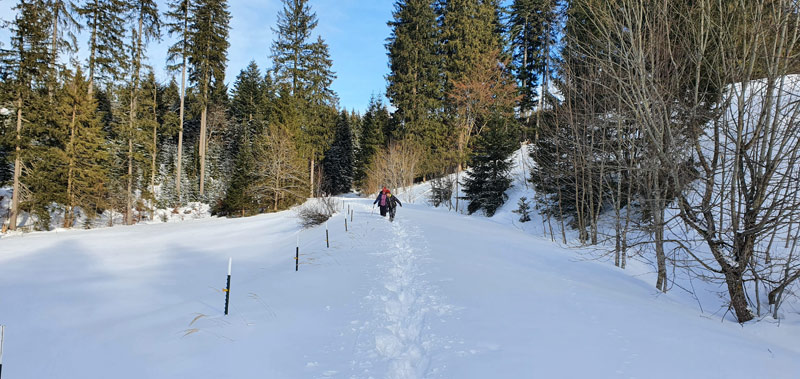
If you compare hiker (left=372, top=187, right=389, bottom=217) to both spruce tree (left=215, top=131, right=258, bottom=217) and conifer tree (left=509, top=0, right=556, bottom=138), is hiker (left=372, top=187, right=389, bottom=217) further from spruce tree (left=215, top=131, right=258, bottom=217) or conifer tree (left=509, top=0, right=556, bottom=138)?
conifer tree (left=509, top=0, right=556, bottom=138)

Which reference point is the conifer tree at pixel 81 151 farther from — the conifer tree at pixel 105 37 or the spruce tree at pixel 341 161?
the spruce tree at pixel 341 161

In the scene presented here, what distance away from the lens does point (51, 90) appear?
765 inches

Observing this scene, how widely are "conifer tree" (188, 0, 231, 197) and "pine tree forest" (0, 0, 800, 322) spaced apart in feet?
0.51

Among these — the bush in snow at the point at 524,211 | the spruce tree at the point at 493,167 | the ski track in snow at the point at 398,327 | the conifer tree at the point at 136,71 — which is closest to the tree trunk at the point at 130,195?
the conifer tree at the point at 136,71

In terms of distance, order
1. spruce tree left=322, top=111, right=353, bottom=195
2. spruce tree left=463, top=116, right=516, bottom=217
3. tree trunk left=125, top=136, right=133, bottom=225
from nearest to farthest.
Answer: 1. spruce tree left=463, top=116, right=516, bottom=217
2. tree trunk left=125, top=136, right=133, bottom=225
3. spruce tree left=322, top=111, right=353, bottom=195

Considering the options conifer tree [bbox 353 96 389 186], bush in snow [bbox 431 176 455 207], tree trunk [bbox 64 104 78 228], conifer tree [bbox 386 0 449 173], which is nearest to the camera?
tree trunk [bbox 64 104 78 228]

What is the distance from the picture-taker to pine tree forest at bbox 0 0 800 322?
5.50 metres

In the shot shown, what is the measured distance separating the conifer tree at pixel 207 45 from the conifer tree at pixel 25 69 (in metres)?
10.8

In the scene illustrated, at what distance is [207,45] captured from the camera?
2981 cm

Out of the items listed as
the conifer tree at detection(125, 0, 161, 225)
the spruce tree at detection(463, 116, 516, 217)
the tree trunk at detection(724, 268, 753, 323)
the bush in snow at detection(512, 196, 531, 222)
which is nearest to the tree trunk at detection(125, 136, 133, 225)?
A: the conifer tree at detection(125, 0, 161, 225)

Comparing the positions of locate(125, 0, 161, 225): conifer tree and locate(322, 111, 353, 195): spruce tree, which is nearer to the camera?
locate(125, 0, 161, 225): conifer tree

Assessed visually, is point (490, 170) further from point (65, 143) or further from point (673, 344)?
point (65, 143)

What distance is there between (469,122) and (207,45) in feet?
81.2

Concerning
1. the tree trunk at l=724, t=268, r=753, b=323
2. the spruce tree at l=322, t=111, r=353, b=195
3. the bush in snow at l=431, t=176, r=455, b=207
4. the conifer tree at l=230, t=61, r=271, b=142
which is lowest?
the tree trunk at l=724, t=268, r=753, b=323
